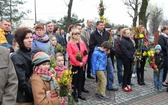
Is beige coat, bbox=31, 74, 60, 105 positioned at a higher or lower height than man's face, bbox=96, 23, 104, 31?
lower

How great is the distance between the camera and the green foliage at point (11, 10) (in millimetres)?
21619

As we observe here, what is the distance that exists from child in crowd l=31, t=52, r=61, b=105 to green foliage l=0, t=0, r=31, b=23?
19459 mm

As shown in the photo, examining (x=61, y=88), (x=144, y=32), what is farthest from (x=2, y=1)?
(x=61, y=88)

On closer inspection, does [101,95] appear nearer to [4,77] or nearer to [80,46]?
[80,46]

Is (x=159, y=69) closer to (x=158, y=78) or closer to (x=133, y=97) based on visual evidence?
(x=158, y=78)

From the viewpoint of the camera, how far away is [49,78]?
10.1 feet

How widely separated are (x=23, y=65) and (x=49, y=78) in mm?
398

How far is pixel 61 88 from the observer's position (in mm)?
3238

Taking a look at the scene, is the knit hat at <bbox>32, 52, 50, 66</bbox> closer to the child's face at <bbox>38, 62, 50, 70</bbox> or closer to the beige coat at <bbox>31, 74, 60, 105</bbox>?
the child's face at <bbox>38, 62, 50, 70</bbox>

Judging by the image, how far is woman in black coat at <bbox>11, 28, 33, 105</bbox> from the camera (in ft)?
9.74

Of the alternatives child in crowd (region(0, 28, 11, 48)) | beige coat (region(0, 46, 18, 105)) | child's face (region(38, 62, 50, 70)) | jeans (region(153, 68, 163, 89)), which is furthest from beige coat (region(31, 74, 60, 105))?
jeans (region(153, 68, 163, 89))

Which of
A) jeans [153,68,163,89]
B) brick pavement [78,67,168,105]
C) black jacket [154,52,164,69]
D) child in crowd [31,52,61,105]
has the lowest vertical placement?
brick pavement [78,67,168,105]

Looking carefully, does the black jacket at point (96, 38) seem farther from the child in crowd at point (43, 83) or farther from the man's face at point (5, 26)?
the child in crowd at point (43, 83)

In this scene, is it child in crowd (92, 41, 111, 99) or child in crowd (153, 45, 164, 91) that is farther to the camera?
child in crowd (153, 45, 164, 91)
